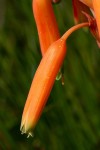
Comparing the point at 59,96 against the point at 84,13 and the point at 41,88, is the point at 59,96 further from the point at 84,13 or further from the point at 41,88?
the point at 41,88

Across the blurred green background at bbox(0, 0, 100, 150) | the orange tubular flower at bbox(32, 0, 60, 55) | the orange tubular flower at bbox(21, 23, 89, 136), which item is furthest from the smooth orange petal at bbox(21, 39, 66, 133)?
the blurred green background at bbox(0, 0, 100, 150)

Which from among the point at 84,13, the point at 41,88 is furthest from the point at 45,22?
the point at 41,88

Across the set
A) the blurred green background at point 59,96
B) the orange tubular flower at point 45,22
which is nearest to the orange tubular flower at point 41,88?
the orange tubular flower at point 45,22

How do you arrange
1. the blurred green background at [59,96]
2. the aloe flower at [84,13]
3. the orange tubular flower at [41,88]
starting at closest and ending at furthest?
the orange tubular flower at [41,88]
the aloe flower at [84,13]
the blurred green background at [59,96]

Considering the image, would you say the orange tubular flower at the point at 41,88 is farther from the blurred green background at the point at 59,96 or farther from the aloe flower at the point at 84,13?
the blurred green background at the point at 59,96

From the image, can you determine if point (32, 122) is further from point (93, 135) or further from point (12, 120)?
point (12, 120)

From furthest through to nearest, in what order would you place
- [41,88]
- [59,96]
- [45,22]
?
[59,96]
[45,22]
[41,88]
